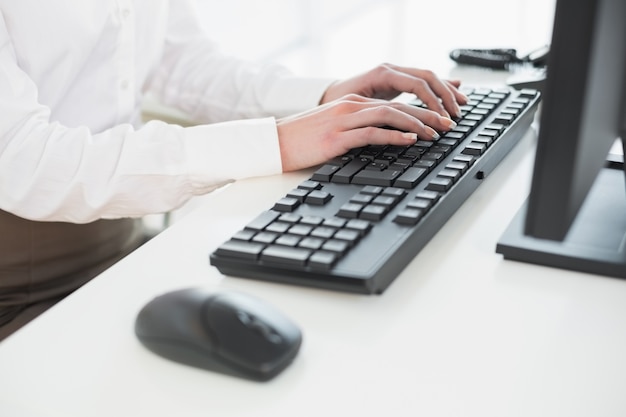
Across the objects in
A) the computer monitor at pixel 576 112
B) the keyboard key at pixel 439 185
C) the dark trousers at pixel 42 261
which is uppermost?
the computer monitor at pixel 576 112

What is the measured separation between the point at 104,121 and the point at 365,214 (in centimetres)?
57

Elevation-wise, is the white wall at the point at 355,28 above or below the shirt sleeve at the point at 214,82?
below

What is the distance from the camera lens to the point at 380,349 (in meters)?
0.61

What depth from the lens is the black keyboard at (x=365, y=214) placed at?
675mm

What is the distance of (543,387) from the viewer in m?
0.57

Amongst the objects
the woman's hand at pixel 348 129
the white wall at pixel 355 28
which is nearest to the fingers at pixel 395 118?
the woman's hand at pixel 348 129

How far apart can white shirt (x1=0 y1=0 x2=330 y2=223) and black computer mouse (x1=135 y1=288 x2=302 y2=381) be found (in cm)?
34

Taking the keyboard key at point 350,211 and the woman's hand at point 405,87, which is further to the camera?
the woman's hand at point 405,87

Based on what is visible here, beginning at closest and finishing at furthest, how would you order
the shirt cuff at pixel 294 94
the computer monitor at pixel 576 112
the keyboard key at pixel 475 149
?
the computer monitor at pixel 576 112 → the keyboard key at pixel 475 149 → the shirt cuff at pixel 294 94

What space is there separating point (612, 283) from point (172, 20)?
911 mm

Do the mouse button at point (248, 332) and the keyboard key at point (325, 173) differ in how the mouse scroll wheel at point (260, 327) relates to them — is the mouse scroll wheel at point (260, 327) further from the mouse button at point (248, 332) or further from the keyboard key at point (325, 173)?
the keyboard key at point (325, 173)

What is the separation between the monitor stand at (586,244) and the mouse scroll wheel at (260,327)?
226mm

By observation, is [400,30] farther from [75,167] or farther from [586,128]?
[586,128]

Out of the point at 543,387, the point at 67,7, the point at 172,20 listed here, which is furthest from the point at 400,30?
the point at 543,387
